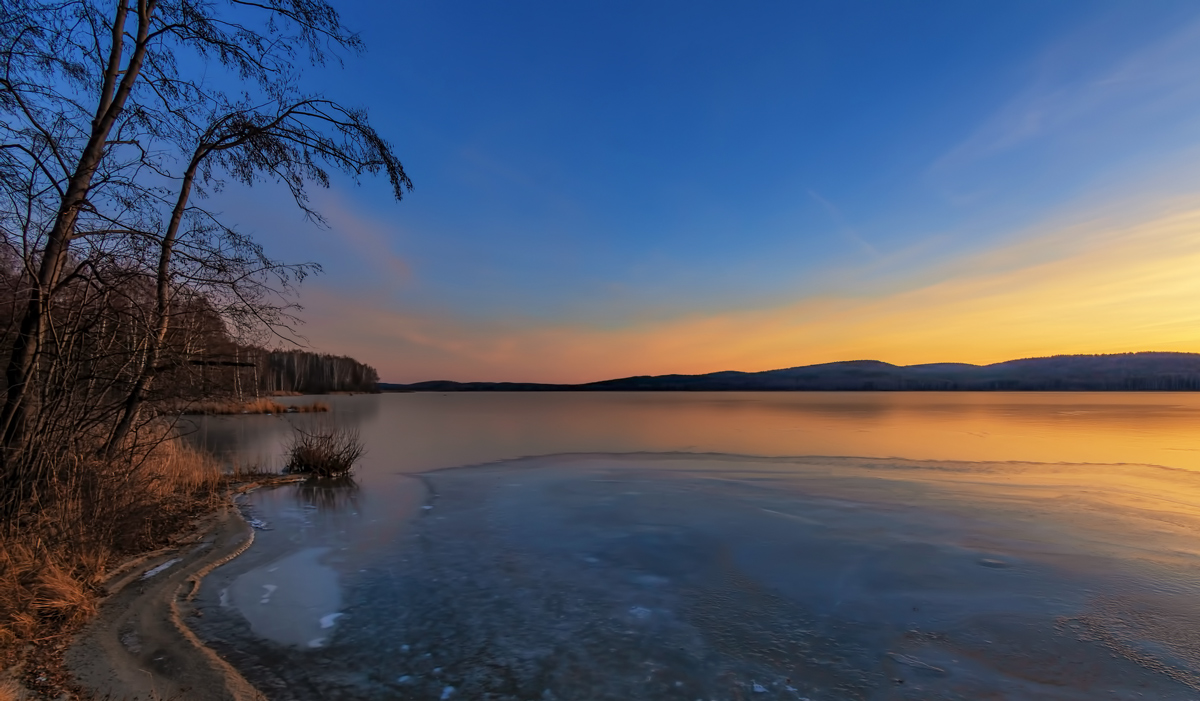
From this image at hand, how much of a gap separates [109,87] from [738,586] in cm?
729

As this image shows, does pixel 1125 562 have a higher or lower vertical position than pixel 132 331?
lower

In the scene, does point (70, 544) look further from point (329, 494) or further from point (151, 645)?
point (329, 494)

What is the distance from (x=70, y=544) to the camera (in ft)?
14.9

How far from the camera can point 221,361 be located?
20.3 ft

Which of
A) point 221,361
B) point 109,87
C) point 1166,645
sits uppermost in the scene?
point 109,87

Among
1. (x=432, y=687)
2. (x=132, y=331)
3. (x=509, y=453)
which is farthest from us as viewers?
(x=509, y=453)

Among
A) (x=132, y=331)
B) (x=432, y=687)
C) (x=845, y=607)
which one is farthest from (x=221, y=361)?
(x=845, y=607)

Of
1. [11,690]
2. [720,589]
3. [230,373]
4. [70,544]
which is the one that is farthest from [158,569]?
[720,589]

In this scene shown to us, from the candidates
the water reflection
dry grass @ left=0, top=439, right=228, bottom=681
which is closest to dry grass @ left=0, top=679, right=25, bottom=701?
dry grass @ left=0, top=439, right=228, bottom=681

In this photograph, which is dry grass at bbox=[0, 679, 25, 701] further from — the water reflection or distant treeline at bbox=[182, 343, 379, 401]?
the water reflection

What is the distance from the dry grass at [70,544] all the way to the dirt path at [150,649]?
0.64ft

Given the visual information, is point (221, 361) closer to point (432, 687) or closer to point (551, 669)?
point (432, 687)

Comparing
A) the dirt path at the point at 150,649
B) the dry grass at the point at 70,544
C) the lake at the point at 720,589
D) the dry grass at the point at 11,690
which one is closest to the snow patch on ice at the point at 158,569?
the dirt path at the point at 150,649

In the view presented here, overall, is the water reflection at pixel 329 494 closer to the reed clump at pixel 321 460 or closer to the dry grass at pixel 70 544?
the reed clump at pixel 321 460
